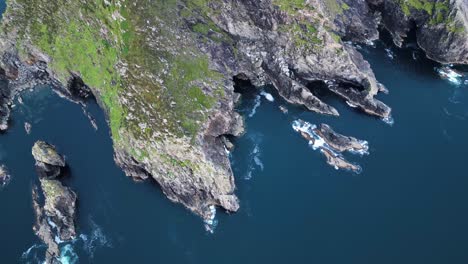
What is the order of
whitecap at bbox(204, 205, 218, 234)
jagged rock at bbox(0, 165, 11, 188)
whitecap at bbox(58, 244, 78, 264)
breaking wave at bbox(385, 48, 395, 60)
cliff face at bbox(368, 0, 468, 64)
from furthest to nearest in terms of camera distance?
1. breaking wave at bbox(385, 48, 395, 60)
2. cliff face at bbox(368, 0, 468, 64)
3. jagged rock at bbox(0, 165, 11, 188)
4. whitecap at bbox(204, 205, 218, 234)
5. whitecap at bbox(58, 244, 78, 264)

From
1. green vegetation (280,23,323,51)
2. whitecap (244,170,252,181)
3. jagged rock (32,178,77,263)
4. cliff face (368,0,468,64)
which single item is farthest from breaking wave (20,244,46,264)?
cliff face (368,0,468,64)

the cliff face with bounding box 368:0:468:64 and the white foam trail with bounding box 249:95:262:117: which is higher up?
the cliff face with bounding box 368:0:468:64

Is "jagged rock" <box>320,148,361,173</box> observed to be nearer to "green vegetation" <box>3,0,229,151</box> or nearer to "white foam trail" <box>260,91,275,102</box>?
"white foam trail" <box>260,91,275,102</box>

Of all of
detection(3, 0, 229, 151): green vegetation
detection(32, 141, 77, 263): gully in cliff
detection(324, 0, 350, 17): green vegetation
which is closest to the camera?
detection(32, 141, 77, 263): gully in cliff

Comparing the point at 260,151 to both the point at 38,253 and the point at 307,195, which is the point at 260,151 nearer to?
the point at 307,195

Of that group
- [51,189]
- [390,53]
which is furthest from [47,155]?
[390,53]

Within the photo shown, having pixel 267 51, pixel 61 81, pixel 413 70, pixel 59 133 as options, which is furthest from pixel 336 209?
pixel 61 81
